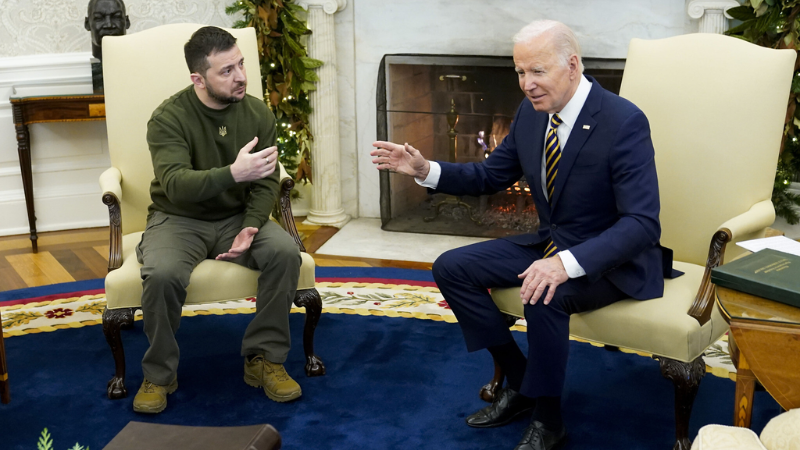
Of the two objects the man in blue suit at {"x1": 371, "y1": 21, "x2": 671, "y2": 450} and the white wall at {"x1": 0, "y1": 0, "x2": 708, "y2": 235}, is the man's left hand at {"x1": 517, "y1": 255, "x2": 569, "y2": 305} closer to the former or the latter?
the man in blue suit at {"x1": 371, "y1": 21, "x2": 671, "y2": 450}

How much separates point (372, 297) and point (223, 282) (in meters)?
1.06

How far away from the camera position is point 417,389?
279cm

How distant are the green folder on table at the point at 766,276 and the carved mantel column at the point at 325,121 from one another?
2.98 m

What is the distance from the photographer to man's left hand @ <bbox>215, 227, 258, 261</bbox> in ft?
8.76

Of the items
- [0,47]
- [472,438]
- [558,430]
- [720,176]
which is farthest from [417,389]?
[0,47]

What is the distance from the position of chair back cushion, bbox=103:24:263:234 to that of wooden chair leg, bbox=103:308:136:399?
1.74 ft

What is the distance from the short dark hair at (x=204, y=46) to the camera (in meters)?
2.68

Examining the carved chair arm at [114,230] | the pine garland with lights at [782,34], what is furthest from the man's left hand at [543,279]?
the pine garland with lights at [782,34]

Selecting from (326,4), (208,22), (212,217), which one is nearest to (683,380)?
(212,217)

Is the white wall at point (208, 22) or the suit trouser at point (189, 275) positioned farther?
the white wall at point (208, 22)

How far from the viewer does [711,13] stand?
13.1ft

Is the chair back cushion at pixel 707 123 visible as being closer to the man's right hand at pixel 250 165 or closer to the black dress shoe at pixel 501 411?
the black dress shoe at pixel 501 411

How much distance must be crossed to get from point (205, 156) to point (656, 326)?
1.54 meters

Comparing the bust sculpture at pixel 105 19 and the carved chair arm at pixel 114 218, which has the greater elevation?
the bust sculpture at pixel 105 19
